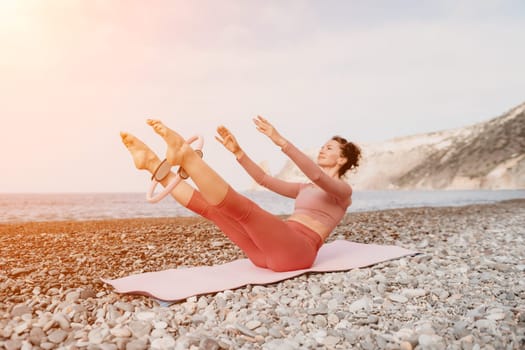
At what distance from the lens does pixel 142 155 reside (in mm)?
4914

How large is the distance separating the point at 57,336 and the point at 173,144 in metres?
1.85

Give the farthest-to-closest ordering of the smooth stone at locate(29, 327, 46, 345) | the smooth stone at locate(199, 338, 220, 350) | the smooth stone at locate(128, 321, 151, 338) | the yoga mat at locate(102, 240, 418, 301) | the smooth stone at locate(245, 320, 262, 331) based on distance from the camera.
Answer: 1. the yoga mat at locate(102, 240, 418, 301)
2. the smooth stone at locate(245, 320, 262, 331)
3. the smooth stone at locate(128, 321, 151, 338)
4. the smooth stone at locate(29, 327, 46, 345)
5. the smooth stone at locate(199, 338, 220, 350)

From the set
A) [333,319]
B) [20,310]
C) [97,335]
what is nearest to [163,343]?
[97,335]

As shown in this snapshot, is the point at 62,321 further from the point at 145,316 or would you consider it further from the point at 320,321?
the point at 320,321

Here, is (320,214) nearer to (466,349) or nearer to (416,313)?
(416,313)

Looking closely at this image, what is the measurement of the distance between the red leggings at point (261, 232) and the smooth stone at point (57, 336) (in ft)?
5.48

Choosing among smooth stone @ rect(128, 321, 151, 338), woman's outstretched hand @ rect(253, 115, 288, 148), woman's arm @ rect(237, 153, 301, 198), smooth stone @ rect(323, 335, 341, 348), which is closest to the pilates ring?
woman's outstretched hand @ rect(253, 115, 288, 148)

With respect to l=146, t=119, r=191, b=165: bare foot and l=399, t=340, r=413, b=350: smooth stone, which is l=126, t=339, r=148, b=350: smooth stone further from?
l=399, t=340, r=413, b=350: smooth stone

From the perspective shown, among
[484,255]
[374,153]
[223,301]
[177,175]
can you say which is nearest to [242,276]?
[223,301]

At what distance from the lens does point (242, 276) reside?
18.6 ft

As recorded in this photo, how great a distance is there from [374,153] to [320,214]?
10081cm

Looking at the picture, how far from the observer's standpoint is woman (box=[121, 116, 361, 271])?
4.39 metres

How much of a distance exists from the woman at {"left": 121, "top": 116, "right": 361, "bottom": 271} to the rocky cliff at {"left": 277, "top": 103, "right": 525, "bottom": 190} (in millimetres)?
66501

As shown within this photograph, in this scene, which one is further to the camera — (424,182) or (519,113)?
(424,182)
